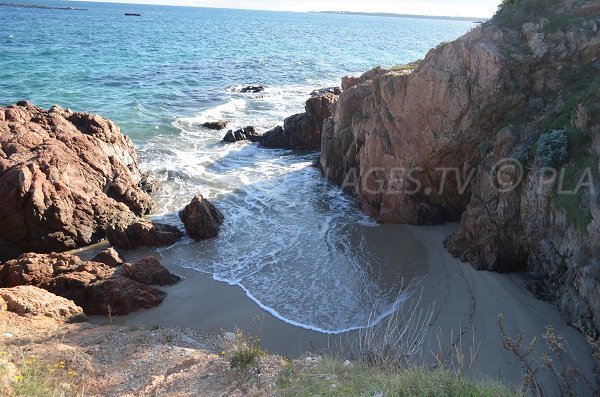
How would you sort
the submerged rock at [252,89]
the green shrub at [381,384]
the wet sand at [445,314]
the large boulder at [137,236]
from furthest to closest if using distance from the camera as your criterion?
the submerged rock at [252,89] < the large boulder at [137,236] < the wet sand at [445,314] < the green shrub at [381,384]

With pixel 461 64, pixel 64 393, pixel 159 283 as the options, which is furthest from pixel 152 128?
pixel 64 393

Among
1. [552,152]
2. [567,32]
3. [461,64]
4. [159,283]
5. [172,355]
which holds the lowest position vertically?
[159,283]

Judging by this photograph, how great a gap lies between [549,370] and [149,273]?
27.5 feet

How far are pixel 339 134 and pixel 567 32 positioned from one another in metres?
8.20

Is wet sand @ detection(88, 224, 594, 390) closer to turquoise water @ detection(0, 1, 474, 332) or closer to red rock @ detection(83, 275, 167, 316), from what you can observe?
red rock @ detection(83, 275, 167, 316)

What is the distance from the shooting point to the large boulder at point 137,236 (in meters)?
13.8

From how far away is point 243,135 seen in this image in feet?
82.2

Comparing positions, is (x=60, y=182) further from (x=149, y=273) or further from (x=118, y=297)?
(x=118, y=297)

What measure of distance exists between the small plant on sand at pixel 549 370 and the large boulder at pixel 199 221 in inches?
339

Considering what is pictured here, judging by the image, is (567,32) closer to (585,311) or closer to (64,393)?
(585,311)

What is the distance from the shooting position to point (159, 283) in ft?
38.2

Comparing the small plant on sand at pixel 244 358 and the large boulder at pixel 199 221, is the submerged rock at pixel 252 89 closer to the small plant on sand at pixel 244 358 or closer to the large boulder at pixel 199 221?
the large boulder at pixel 199 221

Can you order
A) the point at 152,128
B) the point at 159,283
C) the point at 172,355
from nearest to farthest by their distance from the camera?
the point at 172,355 → the point at 159,283 → the point at 152,128

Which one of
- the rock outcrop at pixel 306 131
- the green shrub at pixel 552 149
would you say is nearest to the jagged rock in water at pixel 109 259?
the green shrub at pixel 552 149
